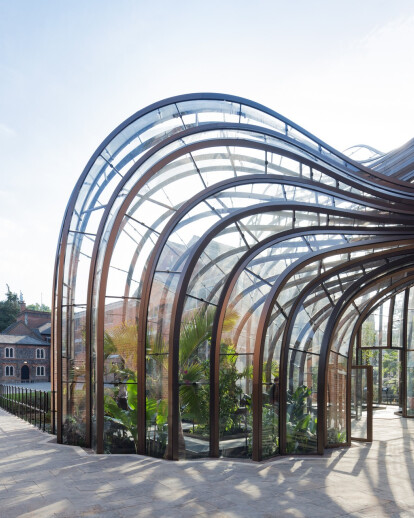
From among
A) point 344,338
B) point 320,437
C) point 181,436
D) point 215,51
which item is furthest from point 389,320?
point 215,51

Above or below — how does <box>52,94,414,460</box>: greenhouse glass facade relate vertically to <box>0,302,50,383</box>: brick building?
above

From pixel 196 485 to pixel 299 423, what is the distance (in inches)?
200

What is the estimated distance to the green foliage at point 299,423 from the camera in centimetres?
1289

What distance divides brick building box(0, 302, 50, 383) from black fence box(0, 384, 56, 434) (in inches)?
1341

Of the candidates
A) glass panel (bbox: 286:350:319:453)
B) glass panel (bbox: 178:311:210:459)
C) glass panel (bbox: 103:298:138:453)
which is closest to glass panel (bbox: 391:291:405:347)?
glass panel (bbox: 286:350:319:453)

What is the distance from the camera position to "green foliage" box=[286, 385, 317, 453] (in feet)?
42.3

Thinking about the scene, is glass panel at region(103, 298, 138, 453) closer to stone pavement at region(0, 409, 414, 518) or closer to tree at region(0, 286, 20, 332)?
stone pavement at region(0, 409, 414, 518)

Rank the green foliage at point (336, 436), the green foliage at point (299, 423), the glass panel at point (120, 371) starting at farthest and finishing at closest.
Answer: the green foliage at point (336, 436) < the green foliage at point (299, 423) < the glass panel at point (120, 371)

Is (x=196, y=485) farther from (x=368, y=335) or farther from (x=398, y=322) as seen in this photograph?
(x=398, y=322)

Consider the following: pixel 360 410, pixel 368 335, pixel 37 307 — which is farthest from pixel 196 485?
pixel 37 307

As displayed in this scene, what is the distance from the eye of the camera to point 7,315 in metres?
69.9

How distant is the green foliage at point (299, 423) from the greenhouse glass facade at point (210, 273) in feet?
0.13

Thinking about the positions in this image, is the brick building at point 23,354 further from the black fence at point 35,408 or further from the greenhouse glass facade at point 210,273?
the greenhouse glass facade at point 210,273

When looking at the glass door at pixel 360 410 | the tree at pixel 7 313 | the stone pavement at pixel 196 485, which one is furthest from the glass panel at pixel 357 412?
the tree at pixel 7 313
